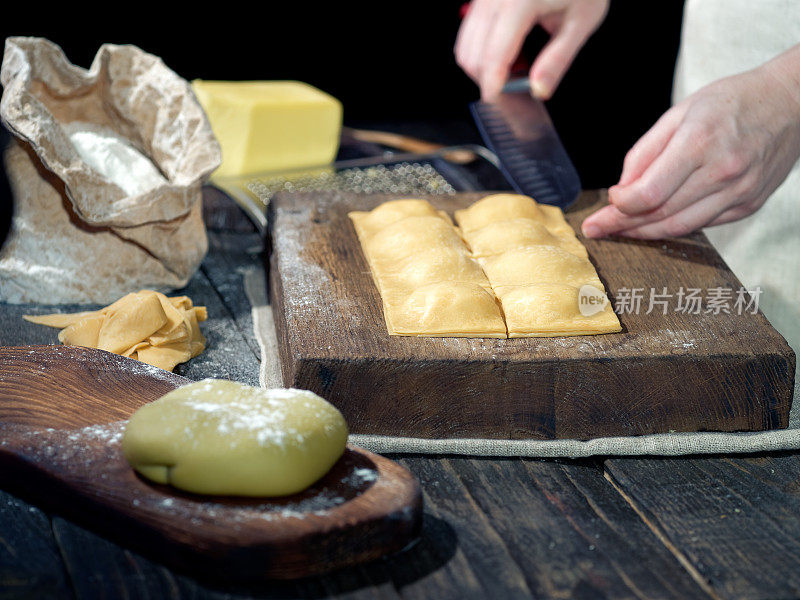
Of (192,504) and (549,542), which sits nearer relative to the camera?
(192,504)

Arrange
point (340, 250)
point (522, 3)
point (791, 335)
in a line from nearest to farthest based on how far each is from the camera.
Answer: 1. point (340, 250)
2. point (791, 335)
3. point (522, 3)

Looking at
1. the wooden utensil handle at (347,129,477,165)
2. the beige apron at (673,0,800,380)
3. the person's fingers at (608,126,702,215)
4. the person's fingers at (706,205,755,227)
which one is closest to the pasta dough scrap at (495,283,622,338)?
the person's fingers at (608,126,702,215)

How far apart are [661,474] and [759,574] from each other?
21 cm

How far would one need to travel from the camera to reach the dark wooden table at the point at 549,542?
34.2 inches

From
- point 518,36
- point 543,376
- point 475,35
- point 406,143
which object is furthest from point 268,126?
point 543,376

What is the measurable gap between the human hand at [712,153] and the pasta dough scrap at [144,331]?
727 mm

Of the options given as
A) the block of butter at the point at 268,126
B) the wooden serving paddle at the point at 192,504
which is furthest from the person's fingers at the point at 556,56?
the wooden serving paddle at the point at 192,504

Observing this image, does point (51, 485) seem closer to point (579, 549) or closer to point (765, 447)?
point (579, 549)

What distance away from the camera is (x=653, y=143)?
141cm

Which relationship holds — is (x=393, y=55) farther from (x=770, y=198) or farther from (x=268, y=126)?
(x=770, y=198)

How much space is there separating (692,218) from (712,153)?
0.41ft

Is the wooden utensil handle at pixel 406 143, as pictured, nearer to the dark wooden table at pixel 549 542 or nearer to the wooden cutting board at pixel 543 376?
the wooden cutting board at pixel 543 376

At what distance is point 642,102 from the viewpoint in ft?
9.62

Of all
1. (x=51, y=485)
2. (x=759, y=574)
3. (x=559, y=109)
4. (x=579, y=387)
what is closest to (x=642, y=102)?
(x=559, y=109)
